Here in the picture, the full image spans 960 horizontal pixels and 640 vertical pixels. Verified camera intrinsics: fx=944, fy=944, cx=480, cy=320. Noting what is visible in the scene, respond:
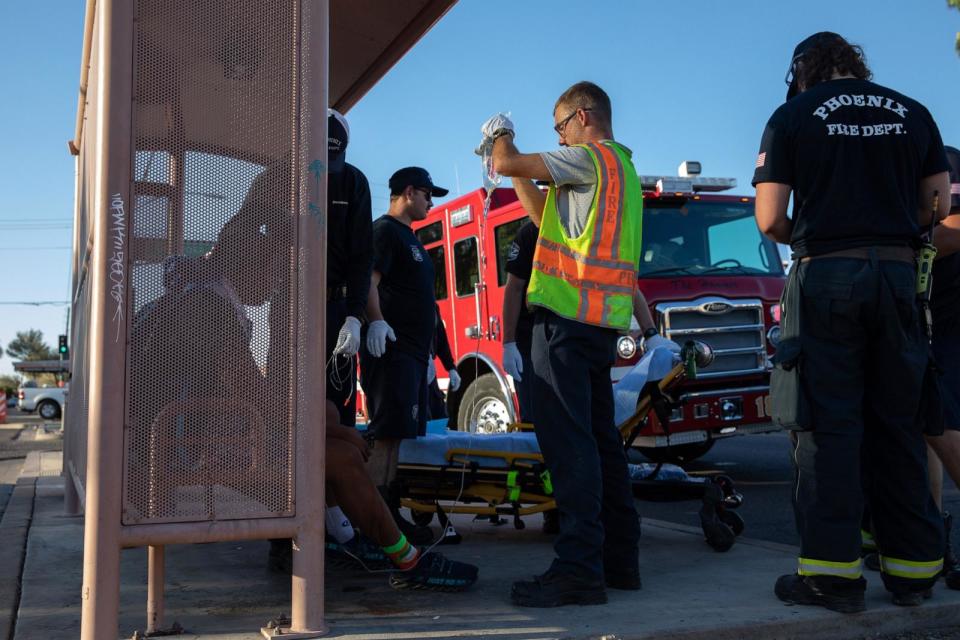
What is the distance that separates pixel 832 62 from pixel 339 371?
7.70 ft

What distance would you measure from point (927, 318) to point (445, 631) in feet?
6.56

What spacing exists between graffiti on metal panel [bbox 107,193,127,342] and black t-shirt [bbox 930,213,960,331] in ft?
10.6

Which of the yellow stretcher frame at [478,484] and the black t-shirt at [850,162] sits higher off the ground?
the black t-shirt at [850,162]

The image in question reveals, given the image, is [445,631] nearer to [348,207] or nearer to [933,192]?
[348,207]

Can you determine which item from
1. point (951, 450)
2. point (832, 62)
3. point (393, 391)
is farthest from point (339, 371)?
point (951, 450)

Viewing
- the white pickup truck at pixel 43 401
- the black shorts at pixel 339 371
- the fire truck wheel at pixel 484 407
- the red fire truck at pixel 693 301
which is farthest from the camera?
the white pickup truck at pixel 43 401

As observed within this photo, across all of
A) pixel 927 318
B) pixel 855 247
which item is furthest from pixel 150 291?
pixel 927 318

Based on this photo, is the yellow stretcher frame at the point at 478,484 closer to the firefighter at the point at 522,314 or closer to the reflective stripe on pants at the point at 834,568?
the firefighter at the point at 522,314

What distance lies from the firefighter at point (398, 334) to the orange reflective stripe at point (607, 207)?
4.55 ft

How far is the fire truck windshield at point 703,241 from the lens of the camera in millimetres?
8180

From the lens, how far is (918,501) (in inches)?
130

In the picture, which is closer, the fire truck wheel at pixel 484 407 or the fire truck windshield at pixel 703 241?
the fire truck windshield at pixel 703 241

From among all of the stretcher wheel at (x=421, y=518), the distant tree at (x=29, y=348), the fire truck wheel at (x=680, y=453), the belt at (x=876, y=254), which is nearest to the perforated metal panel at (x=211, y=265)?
the belt at (x=876, y=254)

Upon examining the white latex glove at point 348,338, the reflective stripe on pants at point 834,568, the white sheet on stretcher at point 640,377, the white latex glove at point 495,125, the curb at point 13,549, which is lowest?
the curb at point 13,549
